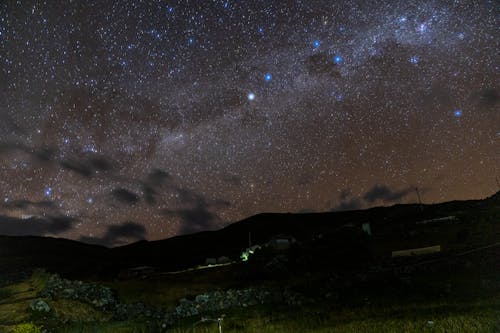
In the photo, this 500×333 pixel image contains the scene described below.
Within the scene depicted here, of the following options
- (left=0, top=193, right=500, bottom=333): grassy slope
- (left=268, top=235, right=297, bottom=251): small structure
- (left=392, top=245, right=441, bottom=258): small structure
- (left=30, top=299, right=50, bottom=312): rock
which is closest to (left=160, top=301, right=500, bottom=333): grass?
(left=0, top=193, right=500, bottom=333): grassy slope

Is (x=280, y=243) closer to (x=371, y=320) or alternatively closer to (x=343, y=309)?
(x=343, y=309)

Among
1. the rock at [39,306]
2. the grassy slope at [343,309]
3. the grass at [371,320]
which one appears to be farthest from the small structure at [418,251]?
the rock at [39,306]

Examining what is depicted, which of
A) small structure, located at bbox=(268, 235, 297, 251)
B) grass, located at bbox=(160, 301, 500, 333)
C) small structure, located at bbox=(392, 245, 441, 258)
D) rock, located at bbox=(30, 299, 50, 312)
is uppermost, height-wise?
small structure, located at bbox=(268, 235, 297, 251)

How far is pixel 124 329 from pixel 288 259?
32.7 m

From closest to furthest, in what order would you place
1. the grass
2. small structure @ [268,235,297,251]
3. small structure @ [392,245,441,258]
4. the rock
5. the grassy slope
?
the grass, the grassy slope, the rock, small structure @ [392,245,441,258], small structure @ [268,235,297,251]

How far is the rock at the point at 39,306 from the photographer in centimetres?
3050

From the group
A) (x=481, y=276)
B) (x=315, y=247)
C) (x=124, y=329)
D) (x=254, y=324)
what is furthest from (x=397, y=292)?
(x=315, y=247)

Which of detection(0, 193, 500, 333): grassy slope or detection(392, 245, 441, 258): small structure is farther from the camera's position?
detection(392, 245, 441, 258): small structure

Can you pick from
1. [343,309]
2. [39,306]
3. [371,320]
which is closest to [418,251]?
[343,309]

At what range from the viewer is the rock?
100 ft

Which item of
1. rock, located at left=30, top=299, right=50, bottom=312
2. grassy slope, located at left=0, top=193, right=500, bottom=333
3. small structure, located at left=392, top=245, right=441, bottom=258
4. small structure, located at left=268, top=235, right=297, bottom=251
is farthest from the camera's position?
small structure, located at left=268, top=235, right=297, bottom=251

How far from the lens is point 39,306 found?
30.8 meters

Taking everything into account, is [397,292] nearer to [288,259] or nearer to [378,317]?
[378,317]

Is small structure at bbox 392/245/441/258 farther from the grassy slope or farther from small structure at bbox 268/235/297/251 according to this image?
small structure at bbox 268/235/297/251
